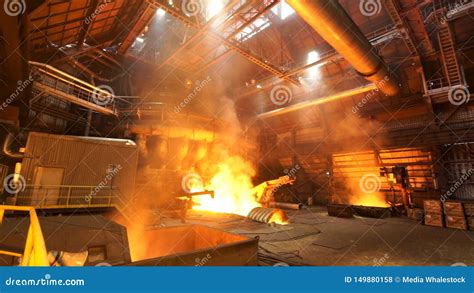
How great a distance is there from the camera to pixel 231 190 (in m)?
15.1

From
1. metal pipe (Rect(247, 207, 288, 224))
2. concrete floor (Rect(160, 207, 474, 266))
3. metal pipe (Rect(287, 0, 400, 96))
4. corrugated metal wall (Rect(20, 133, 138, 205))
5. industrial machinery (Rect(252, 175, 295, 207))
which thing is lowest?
concrete floor (Rect(160, 207, 474, 266))

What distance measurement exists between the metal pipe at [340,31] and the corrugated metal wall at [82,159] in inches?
374

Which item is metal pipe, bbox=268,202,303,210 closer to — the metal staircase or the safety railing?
the safety railing

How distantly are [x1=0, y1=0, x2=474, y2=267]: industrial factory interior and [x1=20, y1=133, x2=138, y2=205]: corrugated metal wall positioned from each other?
57 millimetres

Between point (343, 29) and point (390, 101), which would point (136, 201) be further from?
point (390, 101)

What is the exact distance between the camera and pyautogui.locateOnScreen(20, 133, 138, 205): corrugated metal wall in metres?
9.07

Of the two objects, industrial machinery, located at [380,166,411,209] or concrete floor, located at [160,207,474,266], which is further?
industrial machinery, located at [380,166,411,209]

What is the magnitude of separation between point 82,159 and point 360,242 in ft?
36.9

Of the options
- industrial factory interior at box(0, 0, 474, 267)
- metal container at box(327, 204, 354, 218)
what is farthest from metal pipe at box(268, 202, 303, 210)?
metal container at box(327, 204, 354, 218)

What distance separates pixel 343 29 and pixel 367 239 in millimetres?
6230

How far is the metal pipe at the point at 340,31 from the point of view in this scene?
5.25 meters

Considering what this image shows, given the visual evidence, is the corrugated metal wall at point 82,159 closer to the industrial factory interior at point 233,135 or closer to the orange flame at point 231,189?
the industrial factory interior at point 233,135

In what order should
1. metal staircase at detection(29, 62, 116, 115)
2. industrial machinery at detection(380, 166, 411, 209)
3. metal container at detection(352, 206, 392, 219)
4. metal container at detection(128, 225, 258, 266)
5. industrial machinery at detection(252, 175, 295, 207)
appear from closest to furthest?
metal container at detection(128, 225, 258, 266) → metal staircase at detection(29, 62, 116, 115) → metal container at detection(352, 206, 392, 219) → industrial machinery at detection(380, 166, 411, 209) → industrial machinery at detection(252, 175, 295, 207)

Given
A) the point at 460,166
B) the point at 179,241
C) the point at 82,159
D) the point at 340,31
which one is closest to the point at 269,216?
the point at 179,241
